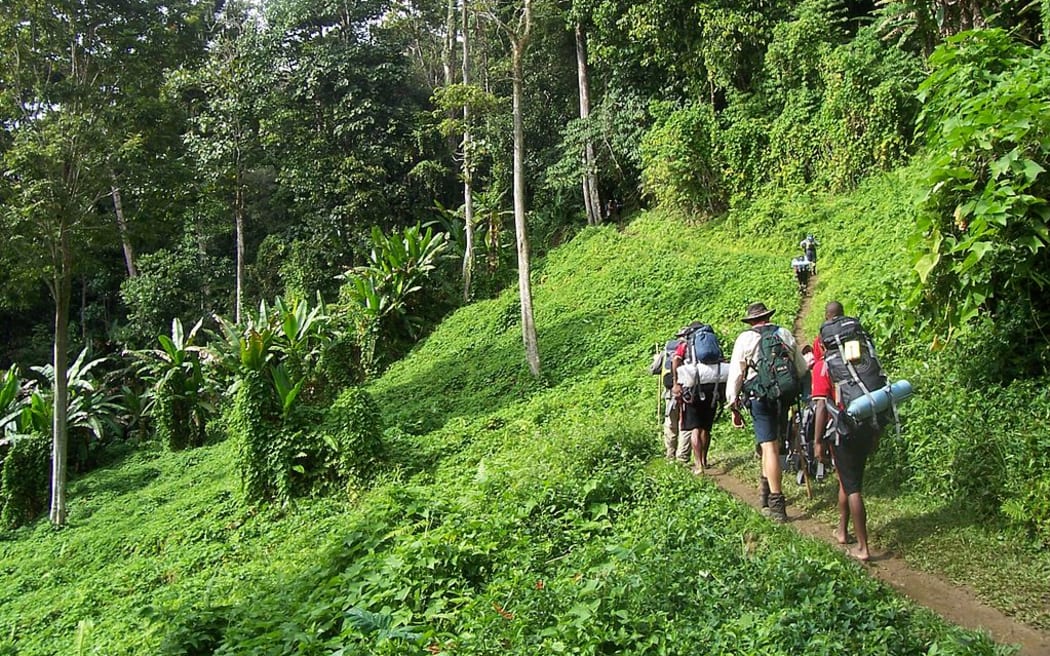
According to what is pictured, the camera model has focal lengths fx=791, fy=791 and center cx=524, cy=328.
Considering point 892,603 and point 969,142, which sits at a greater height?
point 969,142

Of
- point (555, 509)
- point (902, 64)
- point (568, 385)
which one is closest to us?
point (555, 509)

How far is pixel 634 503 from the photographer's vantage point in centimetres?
620

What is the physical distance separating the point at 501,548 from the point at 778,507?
2082 millimetres

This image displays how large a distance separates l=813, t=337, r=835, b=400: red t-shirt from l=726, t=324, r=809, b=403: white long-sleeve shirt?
0.86ft

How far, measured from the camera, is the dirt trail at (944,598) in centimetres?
412

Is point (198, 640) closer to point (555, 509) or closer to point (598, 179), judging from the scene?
point (555, 509)

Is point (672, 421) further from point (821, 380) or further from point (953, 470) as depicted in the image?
point (953, 470)

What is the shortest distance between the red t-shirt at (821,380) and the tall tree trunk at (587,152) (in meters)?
15.8

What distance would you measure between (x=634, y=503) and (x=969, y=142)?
11.7 feet

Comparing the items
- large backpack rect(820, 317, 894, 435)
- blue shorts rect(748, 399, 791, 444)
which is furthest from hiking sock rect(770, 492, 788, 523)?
large backpack rect(820, 317, 894, 435)

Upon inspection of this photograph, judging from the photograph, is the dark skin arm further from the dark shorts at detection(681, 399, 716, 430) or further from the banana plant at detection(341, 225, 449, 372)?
the banana plant at detection(341, 225, 449, 372)

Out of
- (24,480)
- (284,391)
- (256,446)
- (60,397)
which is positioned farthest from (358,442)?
(24,480)

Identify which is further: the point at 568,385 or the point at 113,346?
the point at 113,346

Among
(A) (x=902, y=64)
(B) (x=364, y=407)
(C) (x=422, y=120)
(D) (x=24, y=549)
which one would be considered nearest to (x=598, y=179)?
(C) (x=422, y=120)
